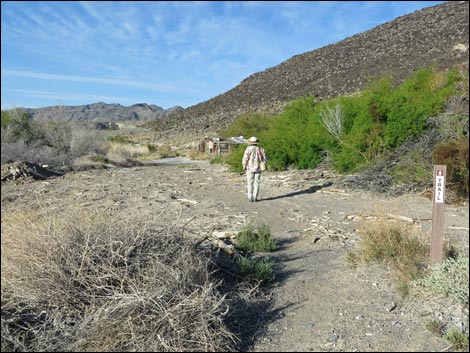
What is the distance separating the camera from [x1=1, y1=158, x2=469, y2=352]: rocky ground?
4.46 metres

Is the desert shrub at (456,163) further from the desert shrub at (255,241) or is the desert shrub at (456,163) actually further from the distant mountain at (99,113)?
the distant mountain at (99,113)

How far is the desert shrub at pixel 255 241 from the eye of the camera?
281 inches

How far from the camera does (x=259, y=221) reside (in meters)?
9.48

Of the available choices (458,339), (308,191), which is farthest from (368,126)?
(458,339)

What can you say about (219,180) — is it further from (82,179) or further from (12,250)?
(12,250)

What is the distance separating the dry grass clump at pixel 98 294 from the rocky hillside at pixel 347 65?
38547mm

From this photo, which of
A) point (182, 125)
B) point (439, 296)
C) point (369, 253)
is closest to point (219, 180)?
point (369, 253)

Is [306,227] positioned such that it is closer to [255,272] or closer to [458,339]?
[255,272]

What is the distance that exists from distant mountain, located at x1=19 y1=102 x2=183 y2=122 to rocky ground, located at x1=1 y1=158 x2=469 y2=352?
8.86 feet

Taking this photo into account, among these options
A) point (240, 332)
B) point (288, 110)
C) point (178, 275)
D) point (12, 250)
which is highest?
point (288, 110)

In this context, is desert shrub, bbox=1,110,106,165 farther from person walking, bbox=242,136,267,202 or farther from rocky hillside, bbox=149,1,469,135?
rocky hillside, bbox=149,1,469,135

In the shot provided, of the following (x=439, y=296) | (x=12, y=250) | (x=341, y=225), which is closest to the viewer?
(x=12, y=250)

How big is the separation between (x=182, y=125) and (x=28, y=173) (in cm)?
4757

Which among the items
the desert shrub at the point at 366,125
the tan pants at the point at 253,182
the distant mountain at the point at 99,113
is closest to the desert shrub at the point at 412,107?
the desert shrub at the point at 366,125
